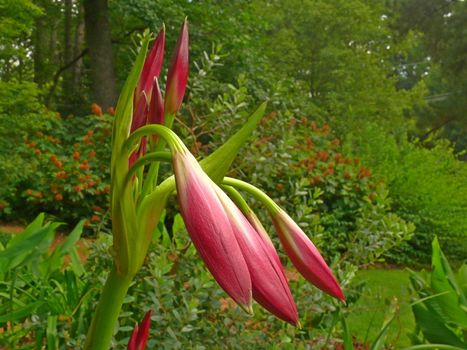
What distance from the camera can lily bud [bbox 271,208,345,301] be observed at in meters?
0.74

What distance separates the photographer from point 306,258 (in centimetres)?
74

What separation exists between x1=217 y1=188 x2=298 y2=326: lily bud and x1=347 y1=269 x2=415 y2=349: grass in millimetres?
1726

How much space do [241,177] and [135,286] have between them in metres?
0.87

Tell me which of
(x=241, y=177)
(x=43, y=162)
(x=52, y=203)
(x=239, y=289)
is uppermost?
(x=239, y=289)

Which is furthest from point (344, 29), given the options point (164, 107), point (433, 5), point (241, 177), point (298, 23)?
point (164, 107)

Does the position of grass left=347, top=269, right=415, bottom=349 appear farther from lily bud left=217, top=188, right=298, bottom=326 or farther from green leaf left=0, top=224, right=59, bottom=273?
lily bud left=217, top=188, right=298, bottom=326

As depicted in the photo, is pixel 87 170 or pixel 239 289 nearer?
pixel 239 289

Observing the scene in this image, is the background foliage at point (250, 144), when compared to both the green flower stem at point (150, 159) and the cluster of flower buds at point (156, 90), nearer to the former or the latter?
the cluster of flower buds at point (156, 90)

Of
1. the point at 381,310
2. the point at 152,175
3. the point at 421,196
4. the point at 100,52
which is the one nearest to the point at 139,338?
the point at 152,175

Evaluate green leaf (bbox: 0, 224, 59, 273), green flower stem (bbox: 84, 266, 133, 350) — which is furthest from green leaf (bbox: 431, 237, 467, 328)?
green flower stem (bbox: 84, 266, 133, 350)

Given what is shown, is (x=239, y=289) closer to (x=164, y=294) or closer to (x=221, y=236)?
(x=221, y=236)

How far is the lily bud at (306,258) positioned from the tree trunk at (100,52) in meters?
12.4

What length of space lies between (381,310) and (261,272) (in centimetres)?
248

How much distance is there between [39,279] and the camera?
260cm
